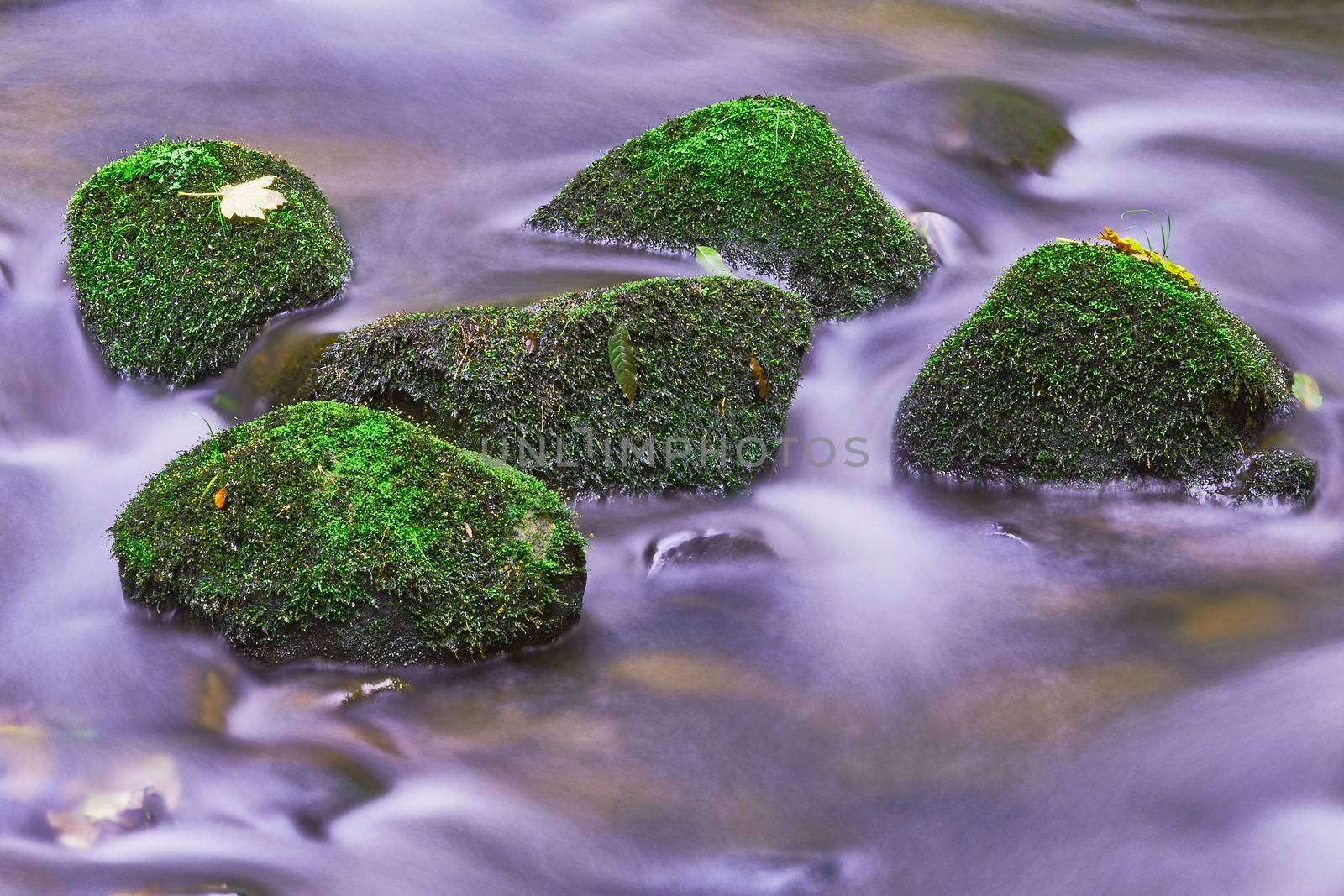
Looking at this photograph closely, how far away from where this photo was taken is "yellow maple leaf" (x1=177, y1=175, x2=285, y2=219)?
512 centimetres

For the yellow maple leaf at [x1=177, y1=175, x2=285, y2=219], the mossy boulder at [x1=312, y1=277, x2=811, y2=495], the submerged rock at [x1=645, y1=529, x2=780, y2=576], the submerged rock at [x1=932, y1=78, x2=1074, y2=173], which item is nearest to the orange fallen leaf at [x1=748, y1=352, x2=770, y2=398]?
the mossy boulder at [x1=312, y1=277, x2=811, y2=495]

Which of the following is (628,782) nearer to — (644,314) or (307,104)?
(644,314)

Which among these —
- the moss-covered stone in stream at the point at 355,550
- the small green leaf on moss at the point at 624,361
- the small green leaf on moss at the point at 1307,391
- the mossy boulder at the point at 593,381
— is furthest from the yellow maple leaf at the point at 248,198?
the small green leaf on moss at the point at 1307,391

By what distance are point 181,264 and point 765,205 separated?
99.9 inches

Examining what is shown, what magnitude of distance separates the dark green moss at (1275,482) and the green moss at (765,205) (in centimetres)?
170

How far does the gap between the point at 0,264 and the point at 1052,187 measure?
215 inches

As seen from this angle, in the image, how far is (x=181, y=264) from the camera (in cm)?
498

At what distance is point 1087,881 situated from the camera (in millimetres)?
3521

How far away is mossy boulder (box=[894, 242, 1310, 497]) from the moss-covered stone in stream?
1.70 metres

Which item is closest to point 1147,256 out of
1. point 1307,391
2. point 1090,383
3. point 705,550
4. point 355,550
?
point 1090,383

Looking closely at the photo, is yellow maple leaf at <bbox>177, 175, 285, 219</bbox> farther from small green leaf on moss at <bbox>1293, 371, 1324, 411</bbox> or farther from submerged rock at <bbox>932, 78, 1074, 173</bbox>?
small green leaf on moss at <bbox>1293, 371, 1324, 411</bbox>

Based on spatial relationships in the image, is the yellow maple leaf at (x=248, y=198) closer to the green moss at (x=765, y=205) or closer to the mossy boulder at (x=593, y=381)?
the mossy boulder at (x=593, y=381)

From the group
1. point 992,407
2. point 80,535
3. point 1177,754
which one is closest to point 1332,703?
point 1177,754

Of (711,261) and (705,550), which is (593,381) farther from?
(711,261)
